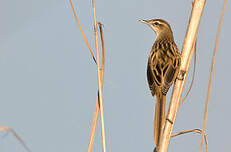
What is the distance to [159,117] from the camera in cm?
95

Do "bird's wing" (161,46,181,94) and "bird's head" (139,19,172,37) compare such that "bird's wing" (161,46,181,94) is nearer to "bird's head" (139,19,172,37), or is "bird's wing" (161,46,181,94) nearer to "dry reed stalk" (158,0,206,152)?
"dry reed stalk" (158,0,206,152)

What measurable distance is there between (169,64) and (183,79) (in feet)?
0.72

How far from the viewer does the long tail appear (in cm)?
89

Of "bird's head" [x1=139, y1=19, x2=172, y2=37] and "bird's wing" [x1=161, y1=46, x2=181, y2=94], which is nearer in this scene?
Answer: "bird's wing" [x1=161, y1=46, x2=181, y2=94]

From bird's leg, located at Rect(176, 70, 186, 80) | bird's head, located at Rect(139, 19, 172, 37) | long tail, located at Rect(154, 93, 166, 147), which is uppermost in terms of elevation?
bird's head, located at Rect(139, 19, 172, 37)

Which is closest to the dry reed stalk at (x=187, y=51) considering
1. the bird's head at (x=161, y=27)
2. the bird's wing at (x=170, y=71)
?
the bird's wing at (x=170, y=71)

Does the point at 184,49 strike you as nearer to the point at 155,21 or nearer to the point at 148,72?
the point at 148,72

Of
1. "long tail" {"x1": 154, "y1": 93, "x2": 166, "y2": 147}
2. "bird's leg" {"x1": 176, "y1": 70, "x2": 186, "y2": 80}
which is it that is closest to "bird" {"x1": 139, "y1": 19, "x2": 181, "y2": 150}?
"long tail" {"x1": 154, "y1": 93, "x2": 166, "y2": 147}

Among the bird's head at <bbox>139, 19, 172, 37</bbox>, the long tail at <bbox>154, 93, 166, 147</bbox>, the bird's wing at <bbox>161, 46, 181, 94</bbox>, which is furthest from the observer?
the bird's head at <bbox>139, 19, 172, 37</bbox>

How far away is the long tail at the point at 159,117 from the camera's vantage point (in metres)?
0.89

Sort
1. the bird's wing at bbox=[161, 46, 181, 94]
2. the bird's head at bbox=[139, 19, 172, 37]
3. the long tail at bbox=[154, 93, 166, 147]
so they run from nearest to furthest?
the long tail at bbox=[154, 93, 166, 147] < the bird's wing at bbox=[161, 46, 181, 94] < the bird's head at bbox=[139, 19, 172, 37]

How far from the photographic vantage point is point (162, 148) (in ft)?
2.80

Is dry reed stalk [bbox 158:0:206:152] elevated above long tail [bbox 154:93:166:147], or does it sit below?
above

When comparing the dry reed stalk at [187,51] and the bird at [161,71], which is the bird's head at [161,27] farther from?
the dry reed stalk at [187,51]
